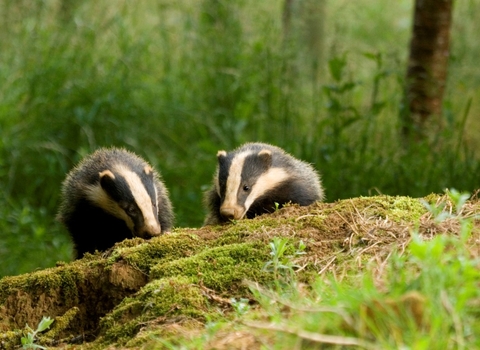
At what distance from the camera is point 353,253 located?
3605mm

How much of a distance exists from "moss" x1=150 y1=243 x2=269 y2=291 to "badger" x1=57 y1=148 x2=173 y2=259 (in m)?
1.45

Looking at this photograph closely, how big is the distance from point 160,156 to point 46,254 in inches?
75.8

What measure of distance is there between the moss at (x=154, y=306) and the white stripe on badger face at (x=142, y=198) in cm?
155

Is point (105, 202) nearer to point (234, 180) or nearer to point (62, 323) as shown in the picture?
point (234, 180)

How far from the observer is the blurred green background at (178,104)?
740cm

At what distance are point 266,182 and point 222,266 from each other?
2.00m

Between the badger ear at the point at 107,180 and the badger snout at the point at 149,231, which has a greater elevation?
the badger ear at the point at 107,180

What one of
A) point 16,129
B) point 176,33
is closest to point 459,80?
point 176,33

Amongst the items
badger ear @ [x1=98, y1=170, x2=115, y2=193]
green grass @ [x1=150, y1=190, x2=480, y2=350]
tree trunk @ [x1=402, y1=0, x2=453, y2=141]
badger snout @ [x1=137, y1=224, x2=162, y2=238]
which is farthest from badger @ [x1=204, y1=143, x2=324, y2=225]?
green grass @ [x1=150, y1=190, x2=480, y2=350]

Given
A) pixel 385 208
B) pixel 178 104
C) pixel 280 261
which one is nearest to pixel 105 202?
pixel 385 208

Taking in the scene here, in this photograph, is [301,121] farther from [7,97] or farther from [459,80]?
[7,97]

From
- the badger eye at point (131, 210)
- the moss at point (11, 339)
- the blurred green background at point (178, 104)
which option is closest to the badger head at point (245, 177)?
the badger eye at point (131, 210)

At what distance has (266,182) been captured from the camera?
5.62 m

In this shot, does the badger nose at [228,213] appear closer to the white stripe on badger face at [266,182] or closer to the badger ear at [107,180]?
the white stripe on badger face at [266,182]
